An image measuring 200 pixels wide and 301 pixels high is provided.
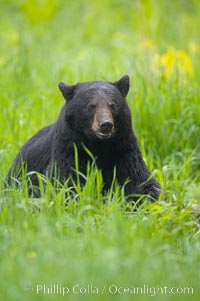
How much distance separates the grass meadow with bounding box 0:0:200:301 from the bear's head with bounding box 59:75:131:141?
13.9 inches

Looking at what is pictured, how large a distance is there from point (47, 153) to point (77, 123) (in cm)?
53

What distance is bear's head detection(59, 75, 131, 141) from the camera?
609cm

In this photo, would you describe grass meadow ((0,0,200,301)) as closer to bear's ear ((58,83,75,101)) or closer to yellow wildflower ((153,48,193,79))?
yellow wildflower ((153,48,193,79))

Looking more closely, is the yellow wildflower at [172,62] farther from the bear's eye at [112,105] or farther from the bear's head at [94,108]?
the bear's eye at [112,105]

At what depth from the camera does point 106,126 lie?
5906 millimetres

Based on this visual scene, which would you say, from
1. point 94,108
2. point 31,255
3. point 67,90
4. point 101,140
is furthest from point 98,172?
point 31,255

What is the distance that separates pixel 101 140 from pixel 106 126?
0.96 feet

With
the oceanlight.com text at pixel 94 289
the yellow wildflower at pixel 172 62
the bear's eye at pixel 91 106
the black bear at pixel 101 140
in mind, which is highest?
the yellow wildflower at pixel 172 62

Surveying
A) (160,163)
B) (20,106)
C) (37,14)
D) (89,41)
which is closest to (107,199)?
(160,163)

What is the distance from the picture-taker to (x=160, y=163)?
24.2ft

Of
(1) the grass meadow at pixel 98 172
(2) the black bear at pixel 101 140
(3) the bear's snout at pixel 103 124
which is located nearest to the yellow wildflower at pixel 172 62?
(1) the grass meadow at pixel 98 172

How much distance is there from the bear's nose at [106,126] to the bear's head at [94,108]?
0.18 ft

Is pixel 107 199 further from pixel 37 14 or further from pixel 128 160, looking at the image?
pixel 37 14

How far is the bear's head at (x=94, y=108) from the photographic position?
6094 mm
